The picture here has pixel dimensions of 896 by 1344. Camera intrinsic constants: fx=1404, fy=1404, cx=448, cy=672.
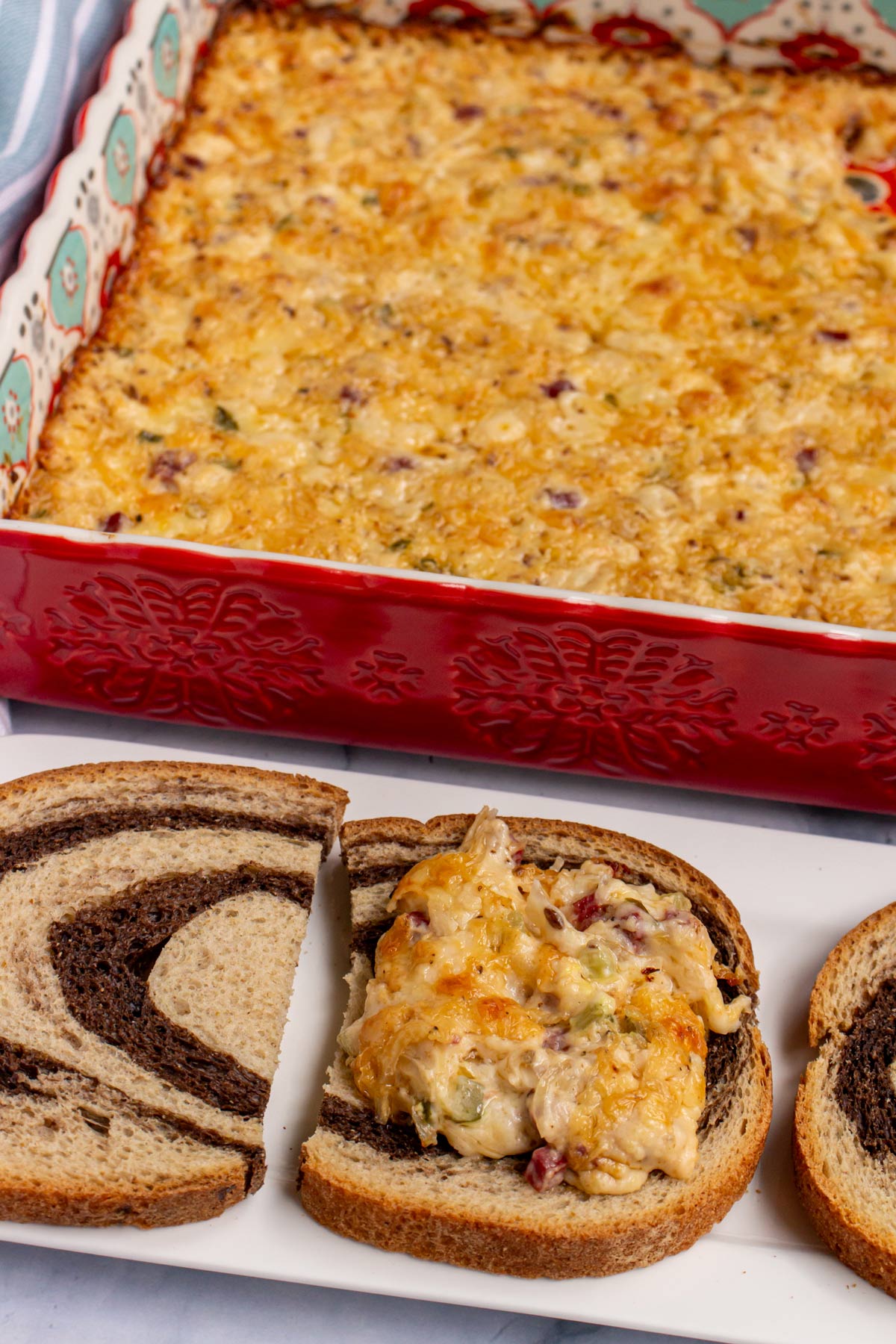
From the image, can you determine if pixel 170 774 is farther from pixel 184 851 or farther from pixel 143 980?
pixel 143 980

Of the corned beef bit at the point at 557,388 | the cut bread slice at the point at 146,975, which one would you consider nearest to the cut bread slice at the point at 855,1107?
the cut bread slice at the point at 146,975

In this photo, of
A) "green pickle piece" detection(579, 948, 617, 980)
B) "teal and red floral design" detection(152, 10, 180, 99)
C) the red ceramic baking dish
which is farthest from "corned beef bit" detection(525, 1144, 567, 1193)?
"teal and red floral design" detection(152, 10, 180, 99)

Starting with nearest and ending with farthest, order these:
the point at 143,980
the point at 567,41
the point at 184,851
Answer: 1. the point at 143,980
2. the point at 184,851
3. the point at 567,41

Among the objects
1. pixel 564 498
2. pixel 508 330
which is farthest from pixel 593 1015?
pixel 508 330

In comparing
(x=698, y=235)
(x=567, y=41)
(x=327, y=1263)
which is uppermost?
(x=567, y=41)

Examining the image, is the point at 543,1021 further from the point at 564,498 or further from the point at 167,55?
the point at 167,55

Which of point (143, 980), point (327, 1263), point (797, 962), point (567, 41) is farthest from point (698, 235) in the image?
point (327, 1263)
